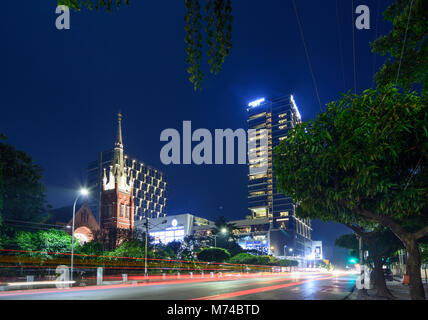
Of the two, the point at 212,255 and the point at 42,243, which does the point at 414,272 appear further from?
the point at 212,255

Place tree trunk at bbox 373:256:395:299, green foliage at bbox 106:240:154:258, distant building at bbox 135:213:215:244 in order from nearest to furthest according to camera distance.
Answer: tree trunk at bbox 373:256:395:299, green foliage at bbox 106:240:154:258, distant building at bbox 135:213:215:244

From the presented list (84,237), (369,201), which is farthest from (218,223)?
(369,201)

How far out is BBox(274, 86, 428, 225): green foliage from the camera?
11.4 m

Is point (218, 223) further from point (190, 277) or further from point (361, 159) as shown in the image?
point (361, 159)

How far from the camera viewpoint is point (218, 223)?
110438 mm

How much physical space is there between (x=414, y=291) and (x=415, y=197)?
399 cm

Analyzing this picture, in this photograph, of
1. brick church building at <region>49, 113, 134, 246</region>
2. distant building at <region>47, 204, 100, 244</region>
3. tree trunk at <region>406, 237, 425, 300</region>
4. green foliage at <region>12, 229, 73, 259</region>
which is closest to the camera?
tree trunk at <region>406, 237, 425, 300</region>

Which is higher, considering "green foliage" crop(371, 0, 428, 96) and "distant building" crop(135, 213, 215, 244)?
"green foliage" crop(371, 0, 428, 96)

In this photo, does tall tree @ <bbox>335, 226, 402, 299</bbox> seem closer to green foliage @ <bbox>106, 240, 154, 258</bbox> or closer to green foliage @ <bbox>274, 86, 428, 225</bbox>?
green foliage @ <bbox>274, 86, 428, 225</bbox>

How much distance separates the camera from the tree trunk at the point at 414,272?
1369 centimetres

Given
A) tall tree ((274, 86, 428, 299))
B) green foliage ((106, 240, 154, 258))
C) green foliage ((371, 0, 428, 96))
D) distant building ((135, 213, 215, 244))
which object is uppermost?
green foliage ((371, 0, 428, 96))

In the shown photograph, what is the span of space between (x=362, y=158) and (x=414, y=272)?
5.69 meters

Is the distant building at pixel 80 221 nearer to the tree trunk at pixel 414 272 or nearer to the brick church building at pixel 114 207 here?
the brick church building at pixel 114 207

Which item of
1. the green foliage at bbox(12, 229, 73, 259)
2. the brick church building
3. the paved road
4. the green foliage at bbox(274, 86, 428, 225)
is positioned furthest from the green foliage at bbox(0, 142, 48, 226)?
the green foliage at bbox(274, 86, 428, 225)
